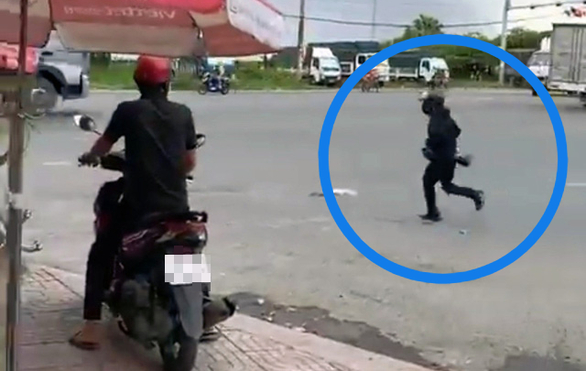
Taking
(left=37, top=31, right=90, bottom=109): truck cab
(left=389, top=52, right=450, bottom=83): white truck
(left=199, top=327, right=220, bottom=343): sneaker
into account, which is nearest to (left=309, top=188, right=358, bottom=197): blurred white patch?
(left=389, top=52, right=450, bottom=83): white truck

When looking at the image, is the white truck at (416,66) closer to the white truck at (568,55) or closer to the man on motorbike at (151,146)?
the man on motorbike at (151,146)

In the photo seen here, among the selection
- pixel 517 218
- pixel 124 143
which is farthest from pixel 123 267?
pixel 517 218

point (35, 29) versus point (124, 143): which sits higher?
point (35, 29)

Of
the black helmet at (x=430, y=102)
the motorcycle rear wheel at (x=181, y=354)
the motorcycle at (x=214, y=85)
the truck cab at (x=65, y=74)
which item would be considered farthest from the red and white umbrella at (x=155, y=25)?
the motorcycle at (x=214, y=85)

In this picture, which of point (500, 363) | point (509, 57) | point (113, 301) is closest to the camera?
point (113, 301)

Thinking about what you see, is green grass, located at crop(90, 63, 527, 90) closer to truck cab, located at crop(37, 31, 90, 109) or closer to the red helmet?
truck cab, located at crop(37, 31, 90, 109)

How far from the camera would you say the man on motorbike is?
4613 millimetres

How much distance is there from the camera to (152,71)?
473 cm

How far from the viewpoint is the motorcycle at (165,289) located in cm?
442

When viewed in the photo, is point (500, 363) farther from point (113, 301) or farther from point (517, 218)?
point (517, 218)

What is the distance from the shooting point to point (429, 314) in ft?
20.7

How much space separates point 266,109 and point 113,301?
18.9 metres

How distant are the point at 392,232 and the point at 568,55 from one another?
10.0 metres

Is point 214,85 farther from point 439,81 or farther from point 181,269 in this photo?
point 181,269
